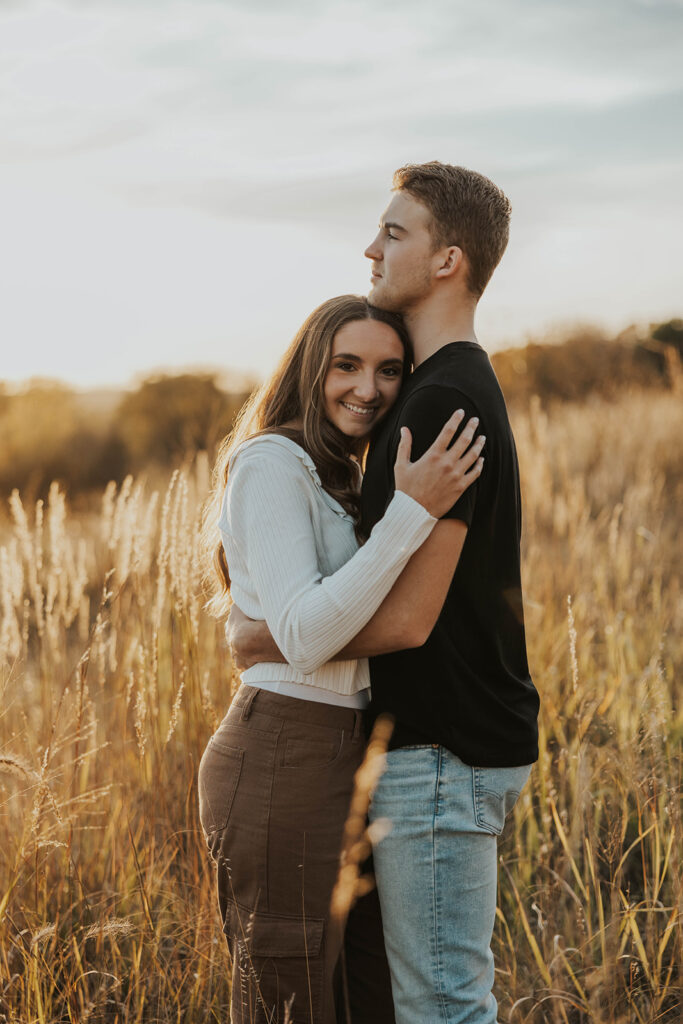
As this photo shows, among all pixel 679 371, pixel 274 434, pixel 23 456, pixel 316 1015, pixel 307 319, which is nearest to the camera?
pixel 316 1015

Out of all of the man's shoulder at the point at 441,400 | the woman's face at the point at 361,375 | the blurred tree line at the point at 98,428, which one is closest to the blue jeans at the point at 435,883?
the man's shoulder at the point at 441,400

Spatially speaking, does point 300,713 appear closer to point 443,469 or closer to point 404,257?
point 443,469

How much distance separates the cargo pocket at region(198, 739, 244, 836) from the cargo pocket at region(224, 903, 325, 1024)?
20 centimetres

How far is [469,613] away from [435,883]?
1.76 feet

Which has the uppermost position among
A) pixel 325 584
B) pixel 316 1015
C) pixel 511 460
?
pixel 511 460

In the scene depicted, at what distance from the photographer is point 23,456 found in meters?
13.0

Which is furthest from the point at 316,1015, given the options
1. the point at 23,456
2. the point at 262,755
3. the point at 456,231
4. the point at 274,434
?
the point at 23,456

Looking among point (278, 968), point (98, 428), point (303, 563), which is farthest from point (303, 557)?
point (98, 428)

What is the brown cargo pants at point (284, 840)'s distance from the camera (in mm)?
1815

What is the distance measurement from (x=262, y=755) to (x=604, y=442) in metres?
7.66

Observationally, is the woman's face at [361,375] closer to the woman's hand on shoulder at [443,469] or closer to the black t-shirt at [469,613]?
the black t-shirt at [469,613]

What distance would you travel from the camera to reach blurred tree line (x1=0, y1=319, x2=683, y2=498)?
514 inches

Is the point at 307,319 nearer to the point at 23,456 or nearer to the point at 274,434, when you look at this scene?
the point at 274,434

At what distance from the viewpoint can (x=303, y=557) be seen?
1.77m
